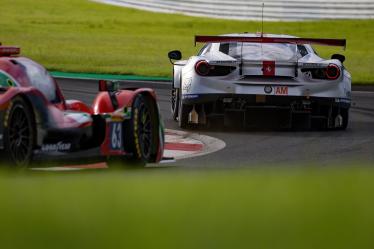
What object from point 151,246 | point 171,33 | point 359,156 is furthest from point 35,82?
point 171,33

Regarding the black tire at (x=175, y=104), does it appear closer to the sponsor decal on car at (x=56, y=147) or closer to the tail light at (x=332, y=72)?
the tail light at (x=332, y=72)

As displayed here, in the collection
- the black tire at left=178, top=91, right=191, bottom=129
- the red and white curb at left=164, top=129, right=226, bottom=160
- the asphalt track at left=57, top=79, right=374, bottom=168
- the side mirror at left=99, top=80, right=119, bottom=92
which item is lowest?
the red and white curb at left=164, top=129, right=226, bottom=160

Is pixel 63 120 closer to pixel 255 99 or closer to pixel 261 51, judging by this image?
pixel 255 99

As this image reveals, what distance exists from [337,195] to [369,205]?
315mm

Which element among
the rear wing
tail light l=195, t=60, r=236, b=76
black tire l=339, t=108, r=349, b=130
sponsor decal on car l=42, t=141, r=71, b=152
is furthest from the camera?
black tire l=339, t=108, r=349, b=130

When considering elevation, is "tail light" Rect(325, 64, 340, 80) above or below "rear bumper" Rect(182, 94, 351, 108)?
above

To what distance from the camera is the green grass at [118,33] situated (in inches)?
1166

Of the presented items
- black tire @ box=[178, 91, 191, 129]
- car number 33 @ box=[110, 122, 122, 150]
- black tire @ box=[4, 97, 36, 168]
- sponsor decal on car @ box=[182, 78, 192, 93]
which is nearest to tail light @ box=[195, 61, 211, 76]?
sponsor decal on car @ box=[182, 78, 192, 93]

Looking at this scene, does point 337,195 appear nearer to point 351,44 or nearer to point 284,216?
point 284,216

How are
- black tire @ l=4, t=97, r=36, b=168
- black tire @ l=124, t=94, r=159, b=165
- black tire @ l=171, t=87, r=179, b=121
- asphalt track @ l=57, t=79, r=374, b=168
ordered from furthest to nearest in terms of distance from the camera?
black tire @ l=171, t=87, r=179, b=121 → asphalt track @ l=57, t=79, r=374, b=168 → black tire @ l=124, t=94, r=159, b=165 → black tire @ l=4, t=97, r=36, b=168

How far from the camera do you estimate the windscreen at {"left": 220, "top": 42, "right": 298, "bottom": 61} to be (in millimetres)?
12828

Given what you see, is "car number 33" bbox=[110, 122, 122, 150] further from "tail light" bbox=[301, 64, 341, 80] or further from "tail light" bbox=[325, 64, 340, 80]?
"tail light" bbox=[325, 64, 340, 80]

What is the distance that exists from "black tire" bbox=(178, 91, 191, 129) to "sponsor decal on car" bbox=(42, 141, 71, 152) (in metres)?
5.59

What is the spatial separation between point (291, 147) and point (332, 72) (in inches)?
75.4
